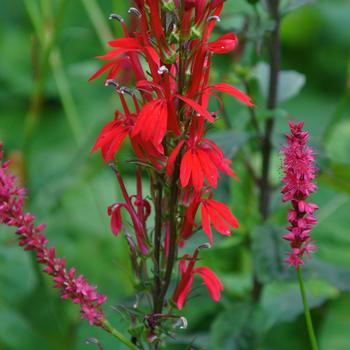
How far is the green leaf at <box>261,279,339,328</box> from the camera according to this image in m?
1.37

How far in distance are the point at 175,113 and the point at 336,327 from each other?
0.97m

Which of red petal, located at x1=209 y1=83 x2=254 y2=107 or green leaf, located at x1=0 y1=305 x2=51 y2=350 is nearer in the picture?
red petal, located at x1=209 y1=83 x2=254 y2=107

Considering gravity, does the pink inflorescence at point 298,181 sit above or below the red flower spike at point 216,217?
above

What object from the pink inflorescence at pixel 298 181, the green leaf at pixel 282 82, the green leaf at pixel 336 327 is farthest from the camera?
the green leaf at pixel 336 327

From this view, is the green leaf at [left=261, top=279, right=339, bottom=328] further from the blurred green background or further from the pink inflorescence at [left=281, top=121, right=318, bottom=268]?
the pink inflorescence at [left=281, top=121, right=318, bottom=268]

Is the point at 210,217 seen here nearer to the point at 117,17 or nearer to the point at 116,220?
the point at 116,220

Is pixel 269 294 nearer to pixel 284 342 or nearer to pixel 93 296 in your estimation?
pixel 284 342

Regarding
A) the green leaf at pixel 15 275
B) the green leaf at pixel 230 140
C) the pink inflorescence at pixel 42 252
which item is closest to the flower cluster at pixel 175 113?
the pink inflorescence at pixel 42 252

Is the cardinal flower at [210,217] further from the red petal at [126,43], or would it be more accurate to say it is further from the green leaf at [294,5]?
the green leaf at [294,5]

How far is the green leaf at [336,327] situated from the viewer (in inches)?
62.4

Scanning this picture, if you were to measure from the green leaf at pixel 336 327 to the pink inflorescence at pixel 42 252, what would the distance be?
879mm

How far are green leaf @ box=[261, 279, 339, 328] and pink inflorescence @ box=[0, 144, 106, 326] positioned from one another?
568mm

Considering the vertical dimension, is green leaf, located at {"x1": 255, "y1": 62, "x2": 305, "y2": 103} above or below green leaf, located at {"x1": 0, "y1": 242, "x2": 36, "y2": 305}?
above

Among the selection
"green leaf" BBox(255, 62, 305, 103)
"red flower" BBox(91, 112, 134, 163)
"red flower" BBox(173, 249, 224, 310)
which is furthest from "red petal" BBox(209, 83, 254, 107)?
"green leaf" BBox(255, 62, 305, 103)
